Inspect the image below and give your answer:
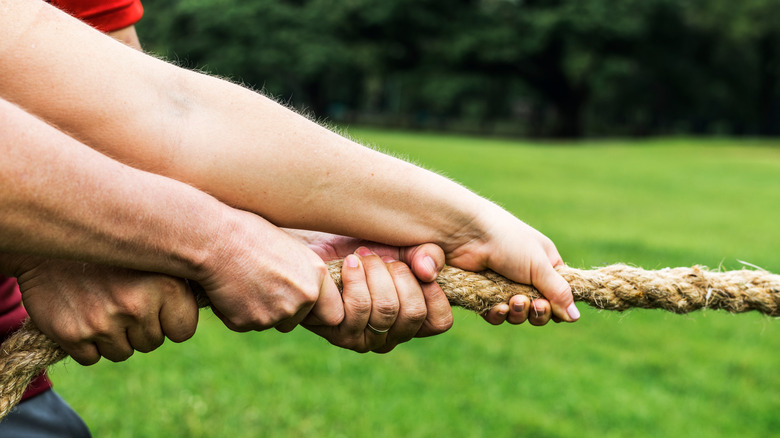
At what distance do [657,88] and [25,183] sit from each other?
45.3 meters

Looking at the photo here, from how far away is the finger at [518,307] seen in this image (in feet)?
5.08

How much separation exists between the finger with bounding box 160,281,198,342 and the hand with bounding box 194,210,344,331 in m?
0.03

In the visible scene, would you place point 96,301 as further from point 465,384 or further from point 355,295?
point 465,384

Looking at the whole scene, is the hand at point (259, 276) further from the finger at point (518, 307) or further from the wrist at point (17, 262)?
the finger at point (518, 307)

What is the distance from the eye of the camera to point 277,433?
338cm

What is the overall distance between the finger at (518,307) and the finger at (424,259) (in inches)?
6.8

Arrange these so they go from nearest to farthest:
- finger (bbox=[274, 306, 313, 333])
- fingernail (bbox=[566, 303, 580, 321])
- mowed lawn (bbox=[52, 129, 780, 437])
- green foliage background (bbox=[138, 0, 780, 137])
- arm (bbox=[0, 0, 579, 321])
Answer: arm (bbox=[0, 0, 579, 321]) → finger (bbox=[274, 306, 313, 333]) → fingernail (bbox=[566, 303, 580, 321]) → mowed lawn (bbox=[52, 129, 780, 437]) → green foliage background (bbox=[138, 0, 780, 137])

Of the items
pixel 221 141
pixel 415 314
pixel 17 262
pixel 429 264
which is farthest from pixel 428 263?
pixel 17 262

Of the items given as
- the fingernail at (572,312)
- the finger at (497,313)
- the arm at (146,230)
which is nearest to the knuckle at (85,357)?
the arm at (146,230)

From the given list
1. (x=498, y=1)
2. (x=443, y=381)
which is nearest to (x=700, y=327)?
(x=443, y=381)

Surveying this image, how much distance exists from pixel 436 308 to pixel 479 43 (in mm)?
31596

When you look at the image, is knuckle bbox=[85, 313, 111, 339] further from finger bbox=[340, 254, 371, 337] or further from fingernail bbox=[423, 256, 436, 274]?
fingernail bbox=[423, 256, 436, 274]

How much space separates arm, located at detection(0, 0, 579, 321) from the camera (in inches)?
48.5

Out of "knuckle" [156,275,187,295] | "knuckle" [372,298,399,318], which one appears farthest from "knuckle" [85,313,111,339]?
"knuckle" [372,298,399,318]
